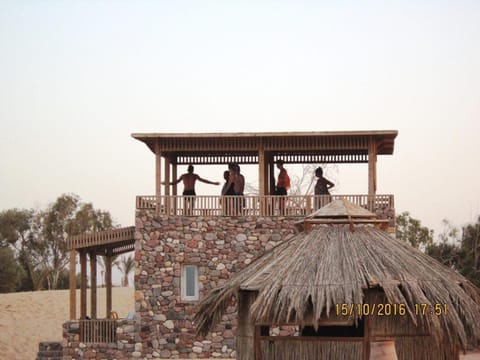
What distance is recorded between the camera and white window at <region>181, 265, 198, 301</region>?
25.0 m

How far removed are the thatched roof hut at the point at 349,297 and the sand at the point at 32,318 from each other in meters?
10.1

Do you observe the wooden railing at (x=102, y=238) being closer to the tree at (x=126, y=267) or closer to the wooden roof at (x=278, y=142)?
the wooden roof at (x=278, y=142)

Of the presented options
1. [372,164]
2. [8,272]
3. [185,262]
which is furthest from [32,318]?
[372,164]

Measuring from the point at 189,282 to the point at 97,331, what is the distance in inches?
98.7

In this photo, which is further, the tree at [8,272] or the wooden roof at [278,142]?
the tree at [8,272]

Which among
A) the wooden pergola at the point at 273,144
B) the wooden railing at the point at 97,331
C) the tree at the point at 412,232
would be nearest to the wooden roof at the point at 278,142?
the wooden pergola at the point at 273,144

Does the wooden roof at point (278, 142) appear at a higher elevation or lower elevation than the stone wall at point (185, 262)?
higher

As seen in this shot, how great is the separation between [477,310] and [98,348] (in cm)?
1156

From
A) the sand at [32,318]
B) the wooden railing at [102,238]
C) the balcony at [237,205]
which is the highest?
the balcony at [237,205]

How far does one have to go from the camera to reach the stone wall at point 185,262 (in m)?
24.8

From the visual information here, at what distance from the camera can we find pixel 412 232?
Answer: 46.5 metres

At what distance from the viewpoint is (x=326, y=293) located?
1531cm

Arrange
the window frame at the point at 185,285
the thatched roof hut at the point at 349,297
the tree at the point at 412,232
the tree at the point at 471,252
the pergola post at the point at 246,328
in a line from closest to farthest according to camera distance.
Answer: the thatched roof hut at the point at 349,297 → the pergola post at the point at 246,328 → the window frame at the point at 185,285 → the tree at the point at 471,252 → the tree at the point at 412,232

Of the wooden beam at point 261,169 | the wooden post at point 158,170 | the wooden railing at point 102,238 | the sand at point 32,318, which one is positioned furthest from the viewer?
the sand at point 32,318
